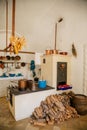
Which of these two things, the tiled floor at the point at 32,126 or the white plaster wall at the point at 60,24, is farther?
the white plaster wall at the point at 60,24

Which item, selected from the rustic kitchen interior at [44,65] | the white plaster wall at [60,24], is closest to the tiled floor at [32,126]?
the rustic kitchen interior at [44,65]

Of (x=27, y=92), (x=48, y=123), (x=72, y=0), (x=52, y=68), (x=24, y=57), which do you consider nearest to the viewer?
(x=48, y=123)

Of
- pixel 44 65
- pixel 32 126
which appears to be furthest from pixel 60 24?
pixel 32 126

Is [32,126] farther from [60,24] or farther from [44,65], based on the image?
[60,24]

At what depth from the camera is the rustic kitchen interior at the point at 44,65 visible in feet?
9.96

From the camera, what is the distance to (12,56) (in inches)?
204

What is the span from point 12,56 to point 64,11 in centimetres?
287

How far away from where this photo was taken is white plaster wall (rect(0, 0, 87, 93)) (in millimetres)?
4719

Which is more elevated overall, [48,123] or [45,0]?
[45,0]

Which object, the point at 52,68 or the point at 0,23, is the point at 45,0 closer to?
the point at 0,23

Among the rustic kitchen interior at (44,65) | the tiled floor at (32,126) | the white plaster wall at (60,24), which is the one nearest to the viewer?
the tiled floor at (32,126)

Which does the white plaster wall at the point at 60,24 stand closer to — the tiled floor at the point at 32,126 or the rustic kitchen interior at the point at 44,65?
the rustic kitchen interior at the point at 44,65

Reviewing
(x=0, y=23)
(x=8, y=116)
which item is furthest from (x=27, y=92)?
(x=0, y=23)

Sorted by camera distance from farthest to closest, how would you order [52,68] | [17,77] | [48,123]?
[17,77] < [52,68] < [48,123]
